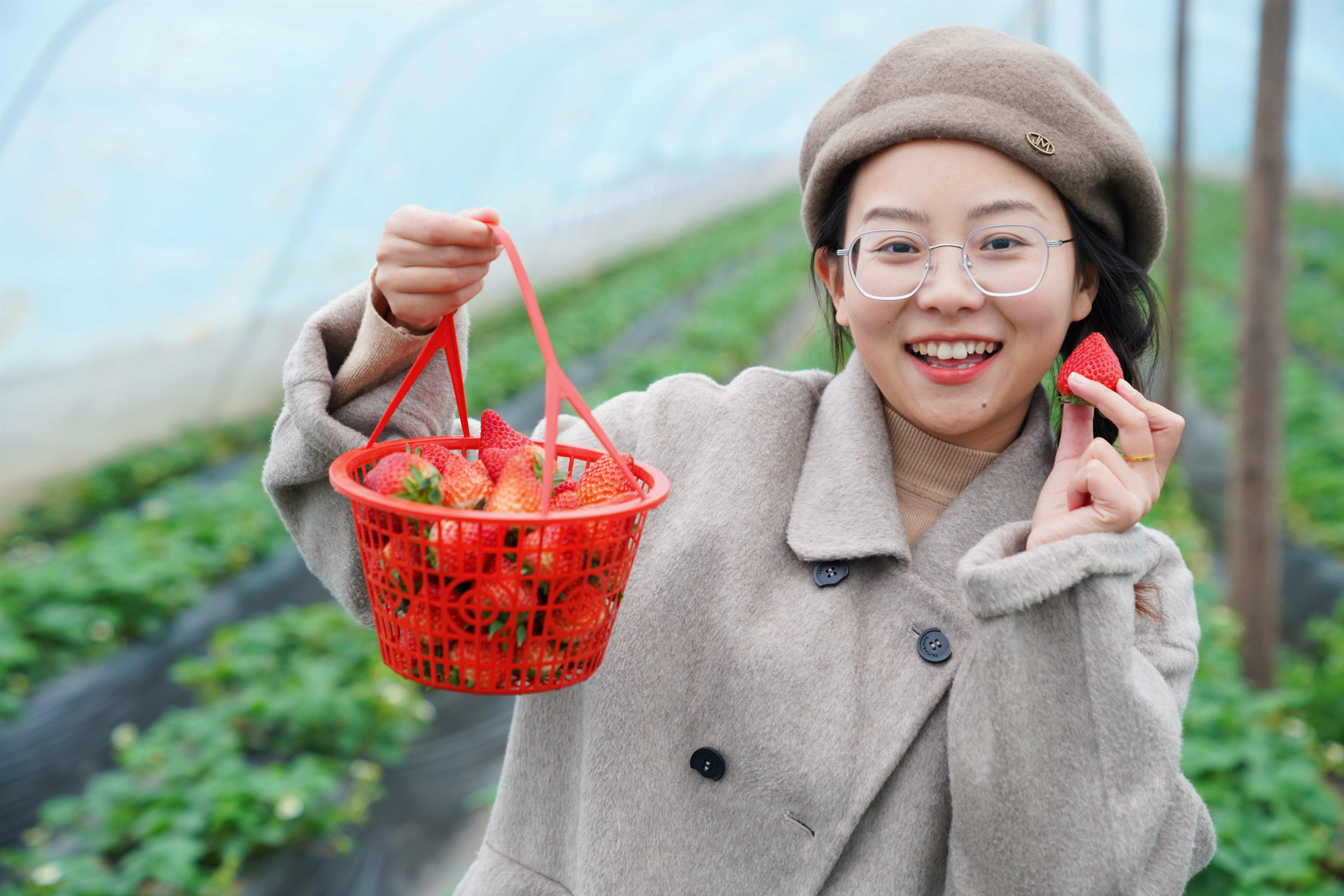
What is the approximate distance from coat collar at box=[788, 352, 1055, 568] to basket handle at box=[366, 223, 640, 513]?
359mm

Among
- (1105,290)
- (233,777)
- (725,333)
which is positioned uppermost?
(1105,290)

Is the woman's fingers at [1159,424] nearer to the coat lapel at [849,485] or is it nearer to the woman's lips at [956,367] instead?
the woman's lips at [956,367]

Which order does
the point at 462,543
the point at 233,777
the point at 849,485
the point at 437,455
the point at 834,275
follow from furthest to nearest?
1. the point at 233,777
2. the point at 834,275
3. the point at 849,485
4. the point at 437,455
5. the point at 462,543

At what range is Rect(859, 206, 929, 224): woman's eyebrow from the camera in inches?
52.3

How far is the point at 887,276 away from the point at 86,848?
3037mm

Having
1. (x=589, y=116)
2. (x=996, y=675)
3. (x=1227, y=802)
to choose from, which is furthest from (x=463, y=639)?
(x=589, y=116)

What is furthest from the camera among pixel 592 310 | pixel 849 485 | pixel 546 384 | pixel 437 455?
pixel 592 310

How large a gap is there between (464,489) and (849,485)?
59 cm

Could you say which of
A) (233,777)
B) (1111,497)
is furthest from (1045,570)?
(233,777)

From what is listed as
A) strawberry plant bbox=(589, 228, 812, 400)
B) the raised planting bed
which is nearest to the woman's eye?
the raised planting bed

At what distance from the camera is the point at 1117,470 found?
1.17 metres

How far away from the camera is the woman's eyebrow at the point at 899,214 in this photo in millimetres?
1328

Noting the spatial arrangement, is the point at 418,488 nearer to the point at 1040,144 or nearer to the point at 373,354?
the point at 373,354

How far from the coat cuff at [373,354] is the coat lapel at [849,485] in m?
0.59
